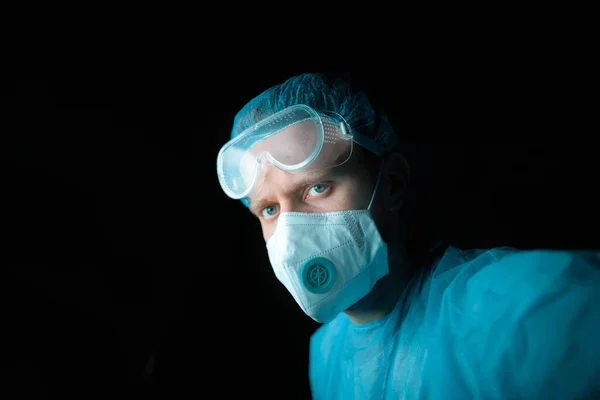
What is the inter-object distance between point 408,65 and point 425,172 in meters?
0.52

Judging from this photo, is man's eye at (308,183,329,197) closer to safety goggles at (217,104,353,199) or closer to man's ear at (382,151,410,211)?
safety goggles at (217,104,353,199)

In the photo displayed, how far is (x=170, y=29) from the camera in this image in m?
1.50

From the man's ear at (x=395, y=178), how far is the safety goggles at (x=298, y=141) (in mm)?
184

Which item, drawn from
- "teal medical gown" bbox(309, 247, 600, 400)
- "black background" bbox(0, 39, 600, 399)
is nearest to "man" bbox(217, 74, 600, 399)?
"teal medical gown" bbox(309, 247, 600, 400)

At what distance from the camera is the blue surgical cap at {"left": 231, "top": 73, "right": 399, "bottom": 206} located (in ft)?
3.84

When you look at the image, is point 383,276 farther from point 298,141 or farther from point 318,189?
point 298,141

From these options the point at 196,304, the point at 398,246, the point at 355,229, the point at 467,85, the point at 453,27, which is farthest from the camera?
the point at 196,304

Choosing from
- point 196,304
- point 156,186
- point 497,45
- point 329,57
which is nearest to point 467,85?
point 497,45

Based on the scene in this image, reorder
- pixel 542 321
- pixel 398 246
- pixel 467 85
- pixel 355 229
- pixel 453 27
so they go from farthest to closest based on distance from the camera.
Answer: pixel 467 85 → pixel 453 27 → pixel 398 246 → pixel 355 229 → pixel 542 321

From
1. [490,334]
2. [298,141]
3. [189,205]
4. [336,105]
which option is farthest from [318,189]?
[189,205]

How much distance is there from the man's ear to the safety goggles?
0.61ft

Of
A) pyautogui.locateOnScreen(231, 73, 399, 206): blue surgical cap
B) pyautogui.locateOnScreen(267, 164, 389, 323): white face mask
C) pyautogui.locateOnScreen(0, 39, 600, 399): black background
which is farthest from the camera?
pyautogui.locateOnScreen(0, 39, 600, 399): black background

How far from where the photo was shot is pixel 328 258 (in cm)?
102

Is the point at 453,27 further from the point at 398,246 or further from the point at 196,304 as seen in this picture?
the point at 196,304
